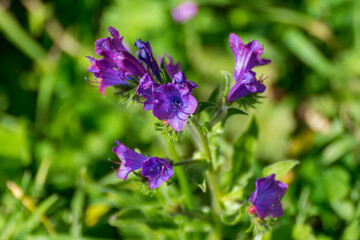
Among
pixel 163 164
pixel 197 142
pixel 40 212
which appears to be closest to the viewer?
pixel 163 164

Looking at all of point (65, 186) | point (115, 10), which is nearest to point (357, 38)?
point (115, 10)

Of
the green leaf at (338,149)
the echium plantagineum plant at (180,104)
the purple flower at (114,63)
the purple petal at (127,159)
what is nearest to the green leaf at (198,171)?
the echium plantagineum plant at (180,104)

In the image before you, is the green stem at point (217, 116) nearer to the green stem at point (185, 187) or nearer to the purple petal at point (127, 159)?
the purple petal at point (127, 159)

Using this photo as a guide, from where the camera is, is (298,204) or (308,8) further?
(308,8)

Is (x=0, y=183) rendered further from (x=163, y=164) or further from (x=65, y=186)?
(x=163, y=164)

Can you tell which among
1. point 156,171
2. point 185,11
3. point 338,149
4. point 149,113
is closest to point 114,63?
point 156,171

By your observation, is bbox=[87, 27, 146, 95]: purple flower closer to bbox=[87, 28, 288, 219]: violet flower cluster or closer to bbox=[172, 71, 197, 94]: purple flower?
bbox=[87, 28, 288, 219]: violet flower cluster

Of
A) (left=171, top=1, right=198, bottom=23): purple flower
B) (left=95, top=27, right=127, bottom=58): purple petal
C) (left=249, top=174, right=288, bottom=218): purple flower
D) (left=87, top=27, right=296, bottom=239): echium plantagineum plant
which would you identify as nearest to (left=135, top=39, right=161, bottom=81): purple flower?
(left=87, top=27, right=296, bottom=239): echium plantagineum plant

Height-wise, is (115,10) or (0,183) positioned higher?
(115,10)
